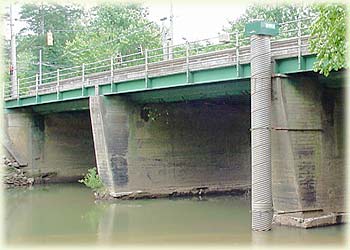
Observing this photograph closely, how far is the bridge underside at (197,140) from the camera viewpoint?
15.7 m

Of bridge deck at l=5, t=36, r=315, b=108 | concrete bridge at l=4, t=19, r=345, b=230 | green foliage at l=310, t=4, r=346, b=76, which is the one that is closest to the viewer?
green foliage at l=310, t=4, r=346, b=76

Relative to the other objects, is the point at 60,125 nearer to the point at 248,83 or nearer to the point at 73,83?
the point at 73,83

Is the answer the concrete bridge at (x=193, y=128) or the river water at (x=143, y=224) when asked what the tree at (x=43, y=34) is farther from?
the river water at (x=143, y=224)

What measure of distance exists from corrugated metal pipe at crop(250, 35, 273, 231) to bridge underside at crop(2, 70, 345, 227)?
55 cm

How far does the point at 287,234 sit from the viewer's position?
1459 cm

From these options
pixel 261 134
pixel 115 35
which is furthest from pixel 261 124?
pixel 115 35

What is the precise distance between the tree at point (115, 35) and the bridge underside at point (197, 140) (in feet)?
52.5

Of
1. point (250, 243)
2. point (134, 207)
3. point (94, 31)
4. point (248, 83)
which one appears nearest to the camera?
point (250, 243)

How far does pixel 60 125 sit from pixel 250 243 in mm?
20715

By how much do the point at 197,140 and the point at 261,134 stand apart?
30.9 feet

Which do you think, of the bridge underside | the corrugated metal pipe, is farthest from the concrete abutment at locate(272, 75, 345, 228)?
the corrugated metal pipe

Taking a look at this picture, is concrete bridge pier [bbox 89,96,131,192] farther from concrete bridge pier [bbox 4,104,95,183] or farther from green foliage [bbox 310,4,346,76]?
green foliage [bbox 310,4,346,76]

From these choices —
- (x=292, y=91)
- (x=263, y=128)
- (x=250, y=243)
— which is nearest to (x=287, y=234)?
(x=250, y=243)

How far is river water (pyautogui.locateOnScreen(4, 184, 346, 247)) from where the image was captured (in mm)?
14359
